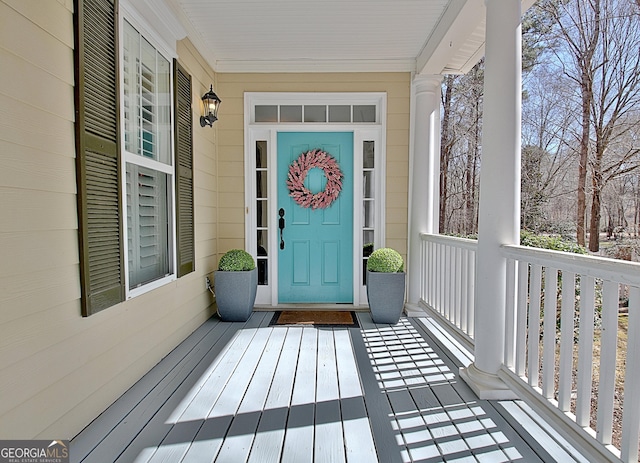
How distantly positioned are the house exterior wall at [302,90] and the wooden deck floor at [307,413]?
1.56 metres

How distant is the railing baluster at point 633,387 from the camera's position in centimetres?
129

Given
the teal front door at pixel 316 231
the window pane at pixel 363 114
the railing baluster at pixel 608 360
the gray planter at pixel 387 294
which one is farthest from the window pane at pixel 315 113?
the railing baluster at pixel 608 360

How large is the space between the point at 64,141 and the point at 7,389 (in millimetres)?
1055

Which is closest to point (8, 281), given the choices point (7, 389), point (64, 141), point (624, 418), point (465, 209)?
point (7, 389)

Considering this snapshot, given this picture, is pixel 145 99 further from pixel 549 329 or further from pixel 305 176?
pixel 549 329

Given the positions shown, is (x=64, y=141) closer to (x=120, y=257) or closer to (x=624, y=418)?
(x=120, y=257)

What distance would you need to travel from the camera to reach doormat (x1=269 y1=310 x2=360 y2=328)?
3689 mm

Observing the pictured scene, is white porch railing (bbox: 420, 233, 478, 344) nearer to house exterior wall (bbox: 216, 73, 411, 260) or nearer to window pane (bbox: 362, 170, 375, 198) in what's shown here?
house exterior wall (bbox: 216, 73, 411, 260)

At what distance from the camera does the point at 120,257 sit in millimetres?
2094

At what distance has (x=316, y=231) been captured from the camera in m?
4.27

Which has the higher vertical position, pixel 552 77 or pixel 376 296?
pixel 552 77

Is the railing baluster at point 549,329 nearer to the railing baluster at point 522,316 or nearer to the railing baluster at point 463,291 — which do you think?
the railing baluster at point 522,316

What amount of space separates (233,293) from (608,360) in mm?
3025

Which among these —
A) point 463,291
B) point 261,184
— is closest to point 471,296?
point 463,291
